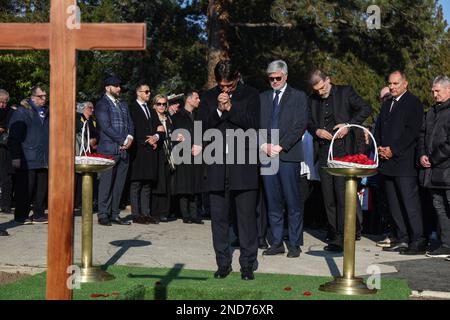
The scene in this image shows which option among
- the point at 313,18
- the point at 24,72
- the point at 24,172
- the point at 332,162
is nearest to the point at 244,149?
the point at 332,162

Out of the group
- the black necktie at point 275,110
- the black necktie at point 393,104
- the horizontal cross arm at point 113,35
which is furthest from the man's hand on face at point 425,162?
the horizontal cross arm at point 113,35

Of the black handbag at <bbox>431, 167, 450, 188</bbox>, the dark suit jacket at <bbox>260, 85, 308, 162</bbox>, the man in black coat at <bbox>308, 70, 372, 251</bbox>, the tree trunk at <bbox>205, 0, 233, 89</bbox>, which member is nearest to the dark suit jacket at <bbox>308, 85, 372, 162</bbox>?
the man in black coat at <bbox>308, 70, 372, 251</bbox>

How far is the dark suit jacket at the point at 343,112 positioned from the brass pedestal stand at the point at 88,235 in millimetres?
3493

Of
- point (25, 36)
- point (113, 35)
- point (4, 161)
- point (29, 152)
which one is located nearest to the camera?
point (113, 35)

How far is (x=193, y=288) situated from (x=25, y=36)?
2892 mm

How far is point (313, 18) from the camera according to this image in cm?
2130

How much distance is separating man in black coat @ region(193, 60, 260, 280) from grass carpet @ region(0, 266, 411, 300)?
0.92 ft

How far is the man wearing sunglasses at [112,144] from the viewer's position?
1302 centimetres

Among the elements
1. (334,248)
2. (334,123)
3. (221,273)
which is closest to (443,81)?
(334,123)

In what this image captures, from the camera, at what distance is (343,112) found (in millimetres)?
11109

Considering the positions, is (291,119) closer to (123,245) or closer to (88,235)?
(123,245)
